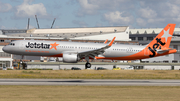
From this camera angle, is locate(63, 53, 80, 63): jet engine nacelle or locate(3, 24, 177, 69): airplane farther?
locate(3, 24, 177, 69): airplane

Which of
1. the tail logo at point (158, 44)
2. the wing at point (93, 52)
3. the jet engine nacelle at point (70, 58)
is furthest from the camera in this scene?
the tail logo at point (158, 44)

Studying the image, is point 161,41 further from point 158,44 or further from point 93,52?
point 93,52

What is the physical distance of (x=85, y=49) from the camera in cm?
5444

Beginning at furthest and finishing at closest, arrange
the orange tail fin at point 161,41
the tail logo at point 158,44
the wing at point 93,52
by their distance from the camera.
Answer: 1. the orange tail fin at point 161,41
2. the tail logo at point 158,44
3. the wing at point 93,52

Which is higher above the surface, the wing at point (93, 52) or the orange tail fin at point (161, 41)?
the orange tail fin at point (161, 41)

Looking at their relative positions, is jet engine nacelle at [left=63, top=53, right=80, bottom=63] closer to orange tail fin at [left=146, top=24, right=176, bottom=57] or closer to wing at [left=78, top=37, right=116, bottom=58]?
wing at [left=78, top=37, right=116, bottom=58]

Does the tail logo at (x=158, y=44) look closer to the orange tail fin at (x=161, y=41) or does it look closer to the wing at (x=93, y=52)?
the orange tail fin at (x=161, y=41)

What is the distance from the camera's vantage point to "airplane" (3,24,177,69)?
51.5 meters

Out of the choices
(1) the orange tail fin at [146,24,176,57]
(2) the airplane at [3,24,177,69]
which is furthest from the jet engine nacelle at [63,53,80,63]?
(1) the orange tail fin at [146,24,176,57]

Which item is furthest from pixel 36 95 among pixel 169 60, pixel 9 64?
pixel 169 60

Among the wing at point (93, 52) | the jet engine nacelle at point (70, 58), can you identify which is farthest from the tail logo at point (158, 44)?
the jet engine nacelle at point (70, 58)

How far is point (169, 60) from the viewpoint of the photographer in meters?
127

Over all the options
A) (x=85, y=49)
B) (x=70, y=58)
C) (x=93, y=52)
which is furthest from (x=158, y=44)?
(x=70, y=58)

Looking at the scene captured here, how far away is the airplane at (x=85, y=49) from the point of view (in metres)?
51.5
